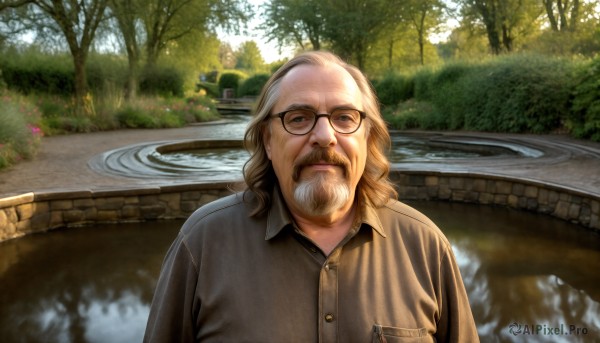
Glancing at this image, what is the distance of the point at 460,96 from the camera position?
14.5 m

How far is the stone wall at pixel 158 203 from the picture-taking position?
539 centimetres

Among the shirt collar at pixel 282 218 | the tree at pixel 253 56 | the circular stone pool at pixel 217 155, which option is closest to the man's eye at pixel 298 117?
the shirt collar at pixel 282 218

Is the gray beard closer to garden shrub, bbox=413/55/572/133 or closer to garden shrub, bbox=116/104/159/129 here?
garden shrub, bbox=413/55/572/133

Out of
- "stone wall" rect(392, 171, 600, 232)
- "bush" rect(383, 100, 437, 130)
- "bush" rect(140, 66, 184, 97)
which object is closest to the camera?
"stone wall" rect(392, 171, 600, 232)

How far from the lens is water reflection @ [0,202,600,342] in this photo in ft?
11.2

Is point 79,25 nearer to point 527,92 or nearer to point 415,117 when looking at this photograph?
point 415,117

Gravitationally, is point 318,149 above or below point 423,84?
below

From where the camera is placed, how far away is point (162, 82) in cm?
2127

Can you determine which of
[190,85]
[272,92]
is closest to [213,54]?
[190,85]

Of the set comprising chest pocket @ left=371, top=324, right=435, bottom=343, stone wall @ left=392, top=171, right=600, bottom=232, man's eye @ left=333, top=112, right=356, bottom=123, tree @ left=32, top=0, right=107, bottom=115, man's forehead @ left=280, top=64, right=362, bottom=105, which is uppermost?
tree @ left=32, top=0, right=107, bottom=115

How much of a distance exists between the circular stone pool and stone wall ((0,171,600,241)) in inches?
20.6

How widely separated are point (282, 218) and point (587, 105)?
36.3 ft

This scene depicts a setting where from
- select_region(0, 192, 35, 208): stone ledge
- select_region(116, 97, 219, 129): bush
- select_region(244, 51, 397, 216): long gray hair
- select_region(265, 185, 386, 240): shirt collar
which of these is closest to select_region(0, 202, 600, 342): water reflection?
select_region(0, 192, 35, 208): stone ledge

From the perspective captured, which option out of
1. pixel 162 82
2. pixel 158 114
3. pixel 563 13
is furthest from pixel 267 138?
pixel 563 13
